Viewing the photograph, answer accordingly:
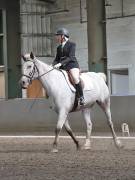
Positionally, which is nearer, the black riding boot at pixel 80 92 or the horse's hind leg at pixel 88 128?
the black riding boot at pixel 80 92

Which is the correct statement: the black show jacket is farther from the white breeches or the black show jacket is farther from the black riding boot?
the black riding boot

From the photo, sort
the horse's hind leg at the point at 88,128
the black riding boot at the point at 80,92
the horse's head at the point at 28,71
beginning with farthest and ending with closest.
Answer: the horse's hind leg at the point at 88,128, the black riding boot at the point at 80,92, the horse's head at the point at 28,71

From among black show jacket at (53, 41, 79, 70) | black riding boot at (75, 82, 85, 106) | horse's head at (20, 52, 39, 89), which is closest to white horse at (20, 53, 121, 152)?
horse's head at (20, 52, 39, 89)

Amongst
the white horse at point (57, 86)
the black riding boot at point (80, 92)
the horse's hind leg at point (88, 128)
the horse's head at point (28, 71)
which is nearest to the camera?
the white horse at point (57, 86)

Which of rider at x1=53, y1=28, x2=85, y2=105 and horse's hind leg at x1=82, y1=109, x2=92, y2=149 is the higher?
rider at x1=53, y1=28, x2=85, y2=105

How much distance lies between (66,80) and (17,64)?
17300 mm

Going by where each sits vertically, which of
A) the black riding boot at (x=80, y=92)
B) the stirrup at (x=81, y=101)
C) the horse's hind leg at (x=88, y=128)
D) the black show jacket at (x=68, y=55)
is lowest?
the horse's hind leg at (x=88, y=128)

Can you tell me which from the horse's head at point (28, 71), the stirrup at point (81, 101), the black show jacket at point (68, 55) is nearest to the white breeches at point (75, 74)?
the black show jacket at point (68, 55)

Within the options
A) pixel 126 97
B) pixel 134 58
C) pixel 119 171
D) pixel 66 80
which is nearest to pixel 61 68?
pixel 66 80

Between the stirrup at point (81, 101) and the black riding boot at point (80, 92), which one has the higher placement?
the black riding boot at point (80, 92)

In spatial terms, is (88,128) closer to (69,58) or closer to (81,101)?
(81,101)

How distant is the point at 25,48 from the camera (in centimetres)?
3127

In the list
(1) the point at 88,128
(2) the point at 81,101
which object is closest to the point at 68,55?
(2) the point at 81,101

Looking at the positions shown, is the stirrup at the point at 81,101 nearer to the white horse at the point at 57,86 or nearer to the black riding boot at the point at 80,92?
the black riding boot at the point at 80,92
